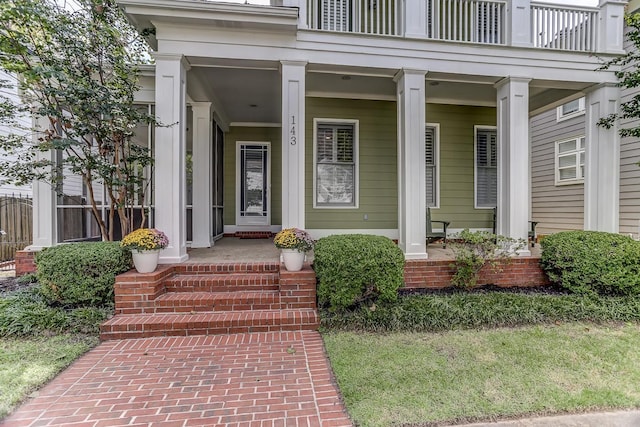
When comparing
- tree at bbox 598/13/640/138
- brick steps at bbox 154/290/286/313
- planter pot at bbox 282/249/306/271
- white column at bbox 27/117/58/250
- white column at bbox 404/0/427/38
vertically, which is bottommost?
brick steps at bbox 154/290/286/313

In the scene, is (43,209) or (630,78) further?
(43,209)

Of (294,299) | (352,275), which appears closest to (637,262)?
(352,275)

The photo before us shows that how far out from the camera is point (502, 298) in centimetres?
431

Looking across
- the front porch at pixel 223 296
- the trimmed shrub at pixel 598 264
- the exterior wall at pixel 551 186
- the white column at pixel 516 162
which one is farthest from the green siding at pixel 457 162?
the exterior wall at pixel 551 186

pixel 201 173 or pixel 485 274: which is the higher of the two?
pixel 201 173

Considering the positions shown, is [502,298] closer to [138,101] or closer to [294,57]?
[294,57]

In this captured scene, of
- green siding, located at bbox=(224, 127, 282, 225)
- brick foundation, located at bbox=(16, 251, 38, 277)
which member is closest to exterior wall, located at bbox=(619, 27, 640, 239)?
green siding, located at bbox=(224, 127, 282, 225)

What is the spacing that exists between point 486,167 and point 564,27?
2.94 meters

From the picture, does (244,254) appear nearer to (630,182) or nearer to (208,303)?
(208,303)

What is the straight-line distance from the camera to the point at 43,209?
16.9 feet

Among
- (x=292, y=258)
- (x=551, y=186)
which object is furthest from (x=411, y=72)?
(x=551, y=186)

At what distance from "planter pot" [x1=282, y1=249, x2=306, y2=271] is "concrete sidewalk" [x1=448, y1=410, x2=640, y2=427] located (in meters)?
2.51

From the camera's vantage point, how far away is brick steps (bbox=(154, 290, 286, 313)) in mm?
3834

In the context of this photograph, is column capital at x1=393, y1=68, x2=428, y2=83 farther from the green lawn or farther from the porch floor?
the green lawn
